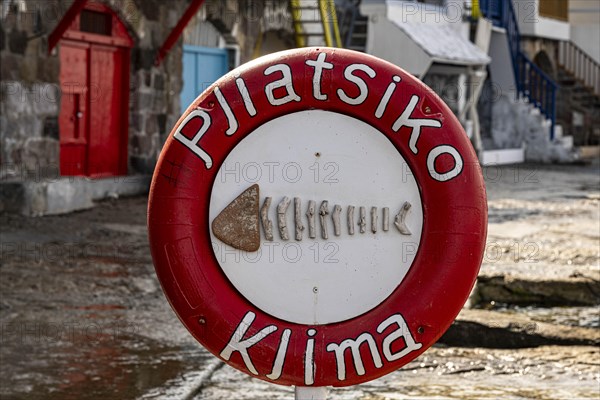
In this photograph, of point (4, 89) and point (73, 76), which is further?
point (73, 76)

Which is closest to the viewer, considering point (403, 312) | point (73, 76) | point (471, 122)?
point (403, 312)

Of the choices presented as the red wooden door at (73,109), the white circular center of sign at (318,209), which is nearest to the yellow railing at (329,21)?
the red wooden door at (73,109)

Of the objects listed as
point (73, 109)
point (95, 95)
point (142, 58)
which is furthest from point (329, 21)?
point (73, 109)

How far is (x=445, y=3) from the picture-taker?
66.4 feet

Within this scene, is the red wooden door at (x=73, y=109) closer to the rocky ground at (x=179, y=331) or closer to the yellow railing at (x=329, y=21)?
the rocky ground at (x=179, y=331)

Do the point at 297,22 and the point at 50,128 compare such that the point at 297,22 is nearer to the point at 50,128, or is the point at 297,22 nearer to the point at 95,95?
the point at 95,95

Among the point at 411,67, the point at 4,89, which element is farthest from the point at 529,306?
the point at 411,67

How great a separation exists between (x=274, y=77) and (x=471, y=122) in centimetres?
1721

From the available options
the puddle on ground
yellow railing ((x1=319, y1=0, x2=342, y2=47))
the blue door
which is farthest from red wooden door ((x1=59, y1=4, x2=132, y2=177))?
the puddle on ground

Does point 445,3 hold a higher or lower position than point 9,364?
higher

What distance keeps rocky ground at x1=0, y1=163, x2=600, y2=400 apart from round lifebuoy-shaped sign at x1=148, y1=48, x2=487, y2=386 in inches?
67.2

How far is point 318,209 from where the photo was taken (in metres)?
2.90

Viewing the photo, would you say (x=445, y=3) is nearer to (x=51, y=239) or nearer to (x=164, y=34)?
(x=164, y=34)

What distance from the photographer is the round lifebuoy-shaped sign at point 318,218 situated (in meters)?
2.83
